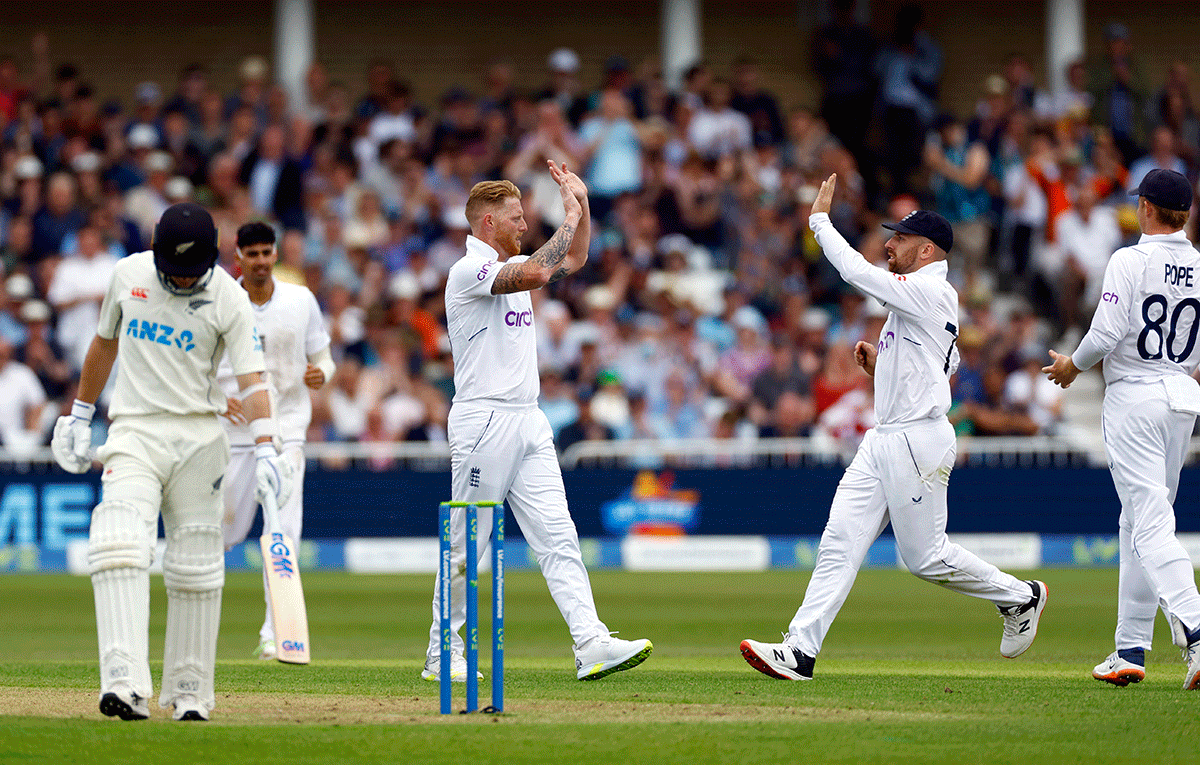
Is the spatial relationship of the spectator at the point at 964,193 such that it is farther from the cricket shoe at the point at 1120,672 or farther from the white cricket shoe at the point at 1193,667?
the white cricket shoe at the point at 1193,667

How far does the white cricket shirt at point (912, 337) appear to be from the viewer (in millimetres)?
8438

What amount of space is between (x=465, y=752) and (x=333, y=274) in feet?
46.1

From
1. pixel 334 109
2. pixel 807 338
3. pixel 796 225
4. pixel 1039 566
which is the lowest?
pixel 1039 566

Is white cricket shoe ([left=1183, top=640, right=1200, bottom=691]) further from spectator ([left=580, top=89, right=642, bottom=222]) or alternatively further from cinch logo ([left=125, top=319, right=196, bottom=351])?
spectator ([left=580, top=89, right=642, bottom=222])

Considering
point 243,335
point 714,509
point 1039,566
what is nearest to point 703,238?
point 714,509

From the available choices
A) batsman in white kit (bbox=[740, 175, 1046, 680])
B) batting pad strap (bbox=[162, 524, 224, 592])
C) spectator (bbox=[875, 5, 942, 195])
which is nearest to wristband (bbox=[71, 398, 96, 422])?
batting pad strap (bbox=[162, 524, 224, 592])

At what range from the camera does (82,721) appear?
6879mm

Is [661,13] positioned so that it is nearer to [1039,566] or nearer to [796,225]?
[796,225]

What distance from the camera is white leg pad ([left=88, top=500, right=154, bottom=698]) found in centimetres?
665

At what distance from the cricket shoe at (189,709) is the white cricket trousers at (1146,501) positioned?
15.1ft

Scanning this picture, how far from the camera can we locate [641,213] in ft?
66.8

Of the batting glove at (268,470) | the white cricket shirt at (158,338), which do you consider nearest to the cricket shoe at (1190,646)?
the batting glove at (268,470)

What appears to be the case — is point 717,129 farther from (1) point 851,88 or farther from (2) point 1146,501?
(2) point 1146,501

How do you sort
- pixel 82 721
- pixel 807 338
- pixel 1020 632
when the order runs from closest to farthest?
pixel 82 721 → pixel 1020 632 → pixel 807 338
